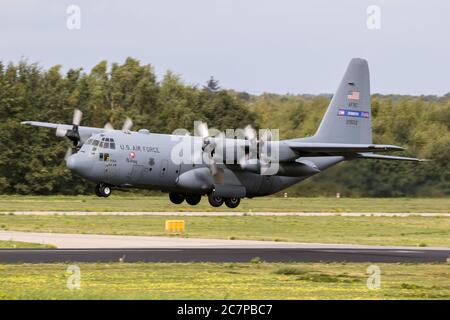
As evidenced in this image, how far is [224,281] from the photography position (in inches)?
1097

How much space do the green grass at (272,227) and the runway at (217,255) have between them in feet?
22.4

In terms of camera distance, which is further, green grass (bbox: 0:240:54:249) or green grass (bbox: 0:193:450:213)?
green grass (bbox: 0:193:450:213)

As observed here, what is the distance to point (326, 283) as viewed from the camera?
92.2ft

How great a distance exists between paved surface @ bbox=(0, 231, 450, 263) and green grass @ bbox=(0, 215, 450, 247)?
3652 mm

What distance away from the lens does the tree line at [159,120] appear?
64562 millimetres

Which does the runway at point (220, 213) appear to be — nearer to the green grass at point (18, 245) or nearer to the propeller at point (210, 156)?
the propeller at point (210, 156)

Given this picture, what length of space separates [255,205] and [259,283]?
42.4m

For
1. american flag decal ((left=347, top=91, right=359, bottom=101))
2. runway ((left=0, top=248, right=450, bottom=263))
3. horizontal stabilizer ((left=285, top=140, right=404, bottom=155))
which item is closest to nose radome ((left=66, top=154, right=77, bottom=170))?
runway ((left=0, top=248, right=450, bottom=263))

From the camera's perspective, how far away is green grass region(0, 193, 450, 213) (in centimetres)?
6450

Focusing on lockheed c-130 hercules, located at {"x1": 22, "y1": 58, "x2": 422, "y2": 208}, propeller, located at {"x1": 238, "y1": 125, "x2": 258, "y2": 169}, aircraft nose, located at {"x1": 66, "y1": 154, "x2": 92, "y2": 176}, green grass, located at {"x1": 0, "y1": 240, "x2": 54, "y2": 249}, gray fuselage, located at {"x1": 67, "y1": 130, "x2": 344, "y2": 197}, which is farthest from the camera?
propeller, located at {"x1": 238, "y1": 125, "x2": 258, "y2": 169}

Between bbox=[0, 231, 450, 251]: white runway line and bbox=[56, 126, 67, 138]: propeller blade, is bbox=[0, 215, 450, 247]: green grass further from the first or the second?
bbox=[56, 126, 67, 138]: propeller blade

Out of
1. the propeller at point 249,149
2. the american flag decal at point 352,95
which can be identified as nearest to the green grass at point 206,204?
the american flag decal at point 352,95
